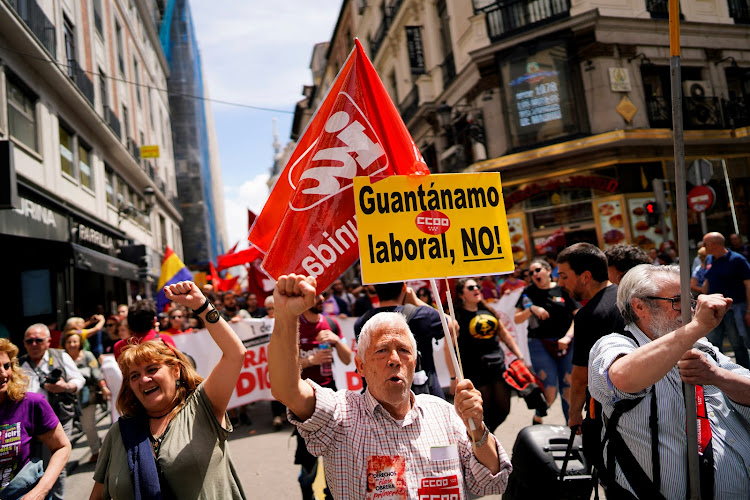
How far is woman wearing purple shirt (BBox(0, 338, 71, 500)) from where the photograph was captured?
2.81 meters

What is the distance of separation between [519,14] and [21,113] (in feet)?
46.9

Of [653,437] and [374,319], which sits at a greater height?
[374,319]

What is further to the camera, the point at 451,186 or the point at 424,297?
the point at 424,297

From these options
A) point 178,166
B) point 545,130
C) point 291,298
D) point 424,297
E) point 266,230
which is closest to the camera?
point 291,298

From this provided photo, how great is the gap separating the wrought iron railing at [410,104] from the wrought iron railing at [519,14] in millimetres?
5176

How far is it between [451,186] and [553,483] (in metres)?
1.79

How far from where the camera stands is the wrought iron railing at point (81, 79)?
613 inches

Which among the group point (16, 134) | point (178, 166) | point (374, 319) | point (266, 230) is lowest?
point (374, 319)

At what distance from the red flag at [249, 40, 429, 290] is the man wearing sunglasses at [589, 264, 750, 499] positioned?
1.18 meters

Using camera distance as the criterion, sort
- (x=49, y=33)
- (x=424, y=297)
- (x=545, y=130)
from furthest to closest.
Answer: (x=545, y=130) → (x=49, y=33) → (x=424, y=297)

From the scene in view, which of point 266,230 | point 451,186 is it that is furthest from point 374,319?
point 266,230

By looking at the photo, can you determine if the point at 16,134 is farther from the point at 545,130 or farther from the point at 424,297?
the point at 545,130

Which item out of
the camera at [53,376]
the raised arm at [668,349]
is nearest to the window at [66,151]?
the camera at [53,376]

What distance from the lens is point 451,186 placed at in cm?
242
